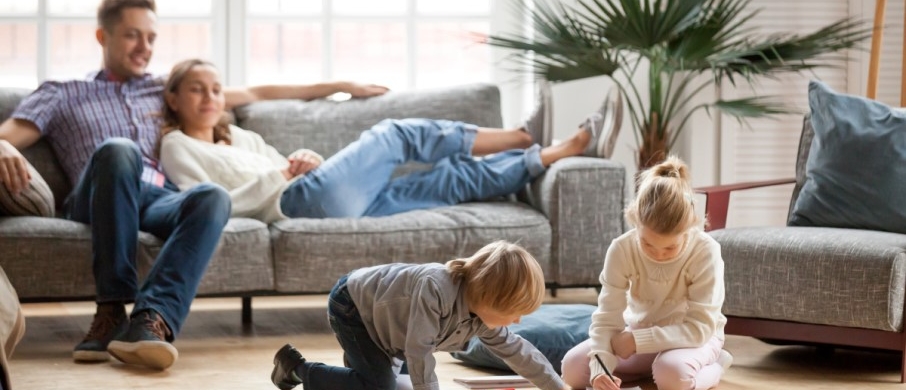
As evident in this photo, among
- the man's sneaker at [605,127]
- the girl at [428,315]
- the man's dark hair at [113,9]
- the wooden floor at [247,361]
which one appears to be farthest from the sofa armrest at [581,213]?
the man's dark hair at [113,9]

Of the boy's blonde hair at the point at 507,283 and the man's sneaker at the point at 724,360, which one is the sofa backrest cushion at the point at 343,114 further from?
the boy's blonde hair at the point at 507,283

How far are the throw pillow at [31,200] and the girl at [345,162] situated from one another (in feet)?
1.25

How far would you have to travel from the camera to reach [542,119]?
4301mm

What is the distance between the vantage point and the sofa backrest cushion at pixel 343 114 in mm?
4363

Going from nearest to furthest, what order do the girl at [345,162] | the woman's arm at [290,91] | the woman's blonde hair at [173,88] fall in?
the girl at [345,162], the woman's blonde hair at [173,88], the woman's arm at [290,91]

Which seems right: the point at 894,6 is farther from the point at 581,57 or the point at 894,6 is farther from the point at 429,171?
the point at 429,171

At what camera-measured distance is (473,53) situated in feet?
17.5

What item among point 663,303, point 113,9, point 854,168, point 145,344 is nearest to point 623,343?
point 663,303

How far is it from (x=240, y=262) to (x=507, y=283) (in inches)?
57.9

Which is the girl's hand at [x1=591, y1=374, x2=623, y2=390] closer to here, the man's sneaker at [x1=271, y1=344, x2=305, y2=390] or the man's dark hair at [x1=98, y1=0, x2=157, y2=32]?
the man's sneaker at [x1=271, y1=344, x2=305, y2=390]


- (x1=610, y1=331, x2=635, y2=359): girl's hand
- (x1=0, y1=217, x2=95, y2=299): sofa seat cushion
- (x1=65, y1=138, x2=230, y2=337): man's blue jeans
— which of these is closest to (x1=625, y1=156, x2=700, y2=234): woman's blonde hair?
(x1=610, y1=331, x2=635, y2=359): girl's hand

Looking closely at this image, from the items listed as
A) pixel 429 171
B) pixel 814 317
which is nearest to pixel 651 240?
pixel 814 317

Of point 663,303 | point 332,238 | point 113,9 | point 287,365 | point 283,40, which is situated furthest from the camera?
point 283,40

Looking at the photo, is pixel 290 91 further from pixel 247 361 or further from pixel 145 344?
pixel 145 344
